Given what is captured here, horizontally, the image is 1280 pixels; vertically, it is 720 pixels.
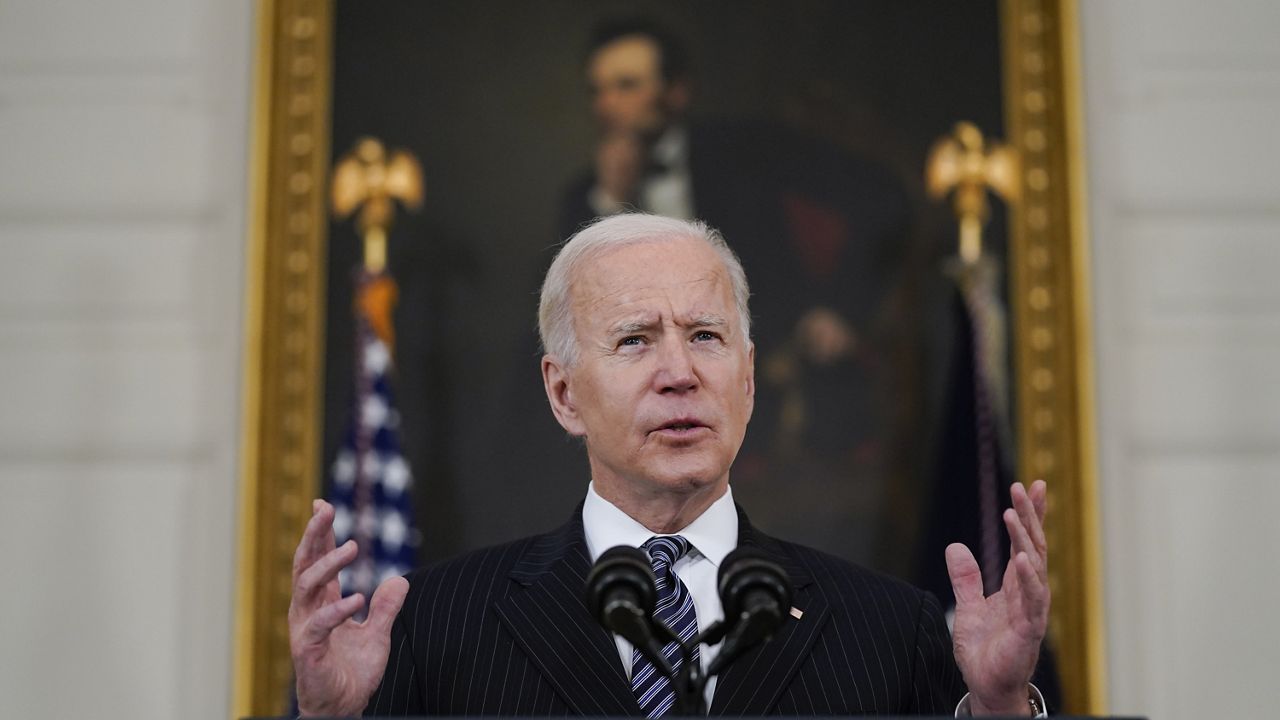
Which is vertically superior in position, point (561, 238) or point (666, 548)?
point (561, 238)

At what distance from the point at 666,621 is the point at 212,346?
3.06 m

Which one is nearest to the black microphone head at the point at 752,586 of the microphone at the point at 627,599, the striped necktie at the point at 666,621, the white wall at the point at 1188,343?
the microphone at the point at 627,599

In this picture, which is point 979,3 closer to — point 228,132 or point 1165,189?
point 1165,189

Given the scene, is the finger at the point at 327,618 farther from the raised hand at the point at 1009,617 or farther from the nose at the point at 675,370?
the raised hand at the point at 1009,617

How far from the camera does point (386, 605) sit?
236cm

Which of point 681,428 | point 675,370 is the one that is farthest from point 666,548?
point 675,370

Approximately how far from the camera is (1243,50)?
17.0 ft

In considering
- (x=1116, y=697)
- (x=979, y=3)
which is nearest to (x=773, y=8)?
(x=979, y=3)

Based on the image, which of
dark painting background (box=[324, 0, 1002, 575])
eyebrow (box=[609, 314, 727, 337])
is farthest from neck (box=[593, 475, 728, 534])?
dark painting background (box=[324, 0, 1002, 575])

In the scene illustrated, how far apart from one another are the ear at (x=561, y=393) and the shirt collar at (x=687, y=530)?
165 mm

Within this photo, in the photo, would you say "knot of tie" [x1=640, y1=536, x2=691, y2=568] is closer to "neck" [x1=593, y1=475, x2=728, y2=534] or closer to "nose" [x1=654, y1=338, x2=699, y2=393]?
"neck" [x1=593, y1=475, x2=728, y2=534]

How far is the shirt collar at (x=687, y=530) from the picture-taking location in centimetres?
258

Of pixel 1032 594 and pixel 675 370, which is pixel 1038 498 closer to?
pixel 1032 594

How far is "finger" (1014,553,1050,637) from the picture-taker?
2.26m
